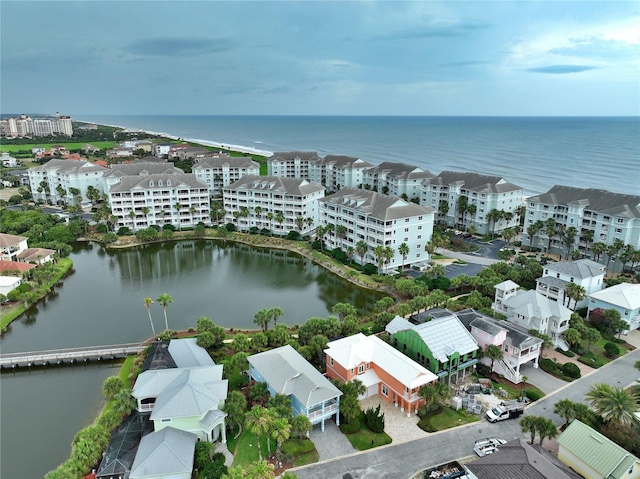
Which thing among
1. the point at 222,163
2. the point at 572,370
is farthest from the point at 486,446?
the point at 222,163

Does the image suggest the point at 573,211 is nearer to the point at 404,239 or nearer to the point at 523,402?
the point at 404,239

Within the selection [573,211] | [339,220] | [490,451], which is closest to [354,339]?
[490,451]

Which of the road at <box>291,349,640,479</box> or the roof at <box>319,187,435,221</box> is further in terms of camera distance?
the roof at <box>319,187,435,221</box>

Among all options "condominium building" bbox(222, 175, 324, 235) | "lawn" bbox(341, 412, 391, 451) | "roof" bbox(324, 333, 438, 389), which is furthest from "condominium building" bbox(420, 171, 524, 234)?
"lawn" bbox(341, 412, 391, 451)

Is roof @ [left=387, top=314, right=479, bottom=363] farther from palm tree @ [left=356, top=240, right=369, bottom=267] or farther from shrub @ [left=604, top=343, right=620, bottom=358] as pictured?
palm tree @ [left=356, top=240, right=369, bottom=267]

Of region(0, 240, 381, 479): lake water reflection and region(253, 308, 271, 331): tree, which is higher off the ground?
region(253, 308, 271, 331): tree

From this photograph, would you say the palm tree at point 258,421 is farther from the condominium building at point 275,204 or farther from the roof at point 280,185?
the roof at point 280,185

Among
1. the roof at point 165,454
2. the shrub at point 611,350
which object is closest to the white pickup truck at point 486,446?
the roof at point 165,454
